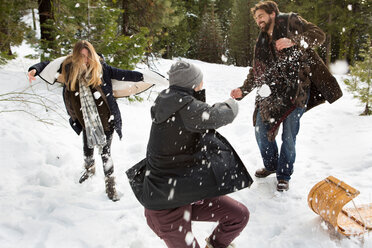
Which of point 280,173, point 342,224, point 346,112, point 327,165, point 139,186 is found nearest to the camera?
point 139,186

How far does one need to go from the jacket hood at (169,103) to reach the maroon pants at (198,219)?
2.27ft

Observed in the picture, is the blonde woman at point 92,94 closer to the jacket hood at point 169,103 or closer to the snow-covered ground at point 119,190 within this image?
the snow-covered ground at point 119,190

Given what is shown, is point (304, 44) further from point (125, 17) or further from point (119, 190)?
point (125, 17)

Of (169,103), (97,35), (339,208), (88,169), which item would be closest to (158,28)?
(97,35)

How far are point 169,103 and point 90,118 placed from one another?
6.09 feet

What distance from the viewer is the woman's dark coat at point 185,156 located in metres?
1.84

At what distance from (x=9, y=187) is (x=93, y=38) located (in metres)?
4.53

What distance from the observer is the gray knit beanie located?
1.91 meters

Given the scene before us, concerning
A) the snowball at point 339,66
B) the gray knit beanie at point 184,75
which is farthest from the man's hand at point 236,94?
the snowball at point 339,66

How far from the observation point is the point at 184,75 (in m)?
1.91

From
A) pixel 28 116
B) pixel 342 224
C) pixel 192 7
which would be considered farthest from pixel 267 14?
pixel 192 7

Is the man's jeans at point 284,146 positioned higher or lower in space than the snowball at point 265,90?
lower

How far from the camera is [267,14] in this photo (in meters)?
3.11

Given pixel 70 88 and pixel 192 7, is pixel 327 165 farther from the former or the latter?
pixel 192 7
